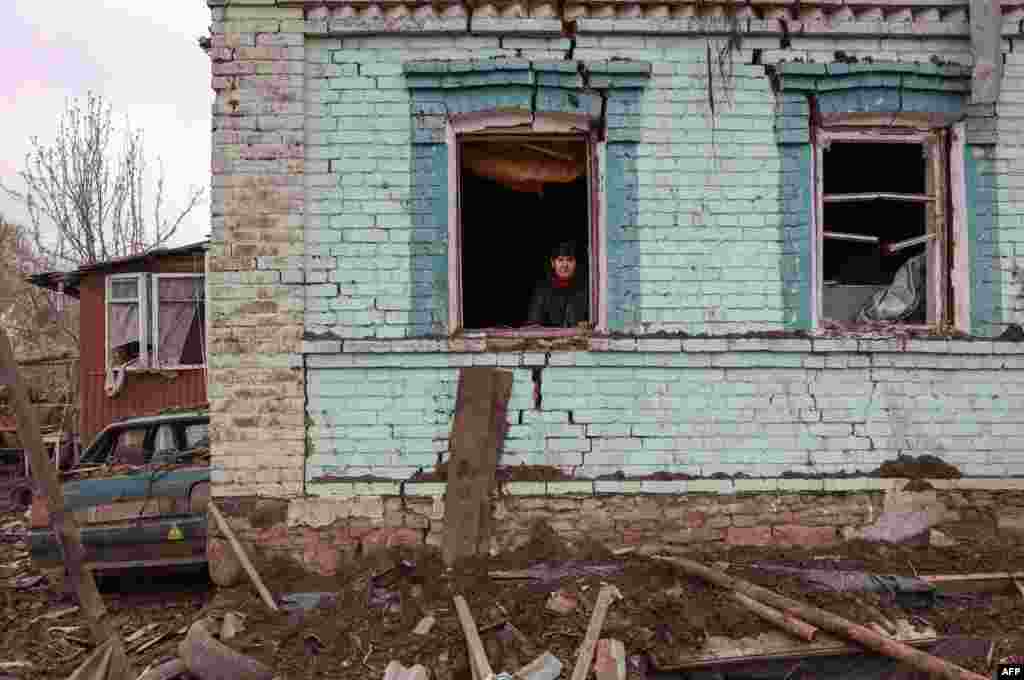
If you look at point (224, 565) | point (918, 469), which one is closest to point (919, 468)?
point (918, 469)

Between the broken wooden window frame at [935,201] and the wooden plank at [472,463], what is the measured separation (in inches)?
93.1

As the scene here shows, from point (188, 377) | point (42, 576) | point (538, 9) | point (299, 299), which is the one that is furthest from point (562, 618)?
point (188, 377)

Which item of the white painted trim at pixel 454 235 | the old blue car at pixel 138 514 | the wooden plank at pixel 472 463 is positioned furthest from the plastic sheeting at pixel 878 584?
the old blue car at pixel 138 514

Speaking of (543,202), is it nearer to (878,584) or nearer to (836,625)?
(878,584)

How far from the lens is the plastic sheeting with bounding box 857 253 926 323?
5.41 metres

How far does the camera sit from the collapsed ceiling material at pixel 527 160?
5422mm

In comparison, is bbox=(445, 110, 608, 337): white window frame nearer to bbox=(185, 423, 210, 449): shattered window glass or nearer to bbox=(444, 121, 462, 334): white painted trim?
bbox=(444, 121, 462, 334): white painted trim

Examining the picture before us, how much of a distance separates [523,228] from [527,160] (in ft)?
7.09

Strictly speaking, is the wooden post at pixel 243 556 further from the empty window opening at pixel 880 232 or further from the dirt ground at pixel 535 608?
the empty window opening at pixel 880 232

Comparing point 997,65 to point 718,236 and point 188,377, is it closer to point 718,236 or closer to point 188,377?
point 718,236

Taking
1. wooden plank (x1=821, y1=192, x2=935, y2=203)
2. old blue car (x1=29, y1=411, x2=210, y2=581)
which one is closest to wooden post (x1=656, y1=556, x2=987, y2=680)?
wooden plank (x1=821, y1=192, x2=935, y2=203)

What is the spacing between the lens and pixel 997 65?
5.06 metres

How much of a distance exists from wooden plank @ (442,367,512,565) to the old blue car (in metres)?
3.05

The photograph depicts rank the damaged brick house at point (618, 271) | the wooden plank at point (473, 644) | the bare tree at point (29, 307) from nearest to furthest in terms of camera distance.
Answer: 1. the wooden plank at point (473, 644)
2. the damaged brick house at point (618, 271)
3. the bare tree at point (29, 307)
